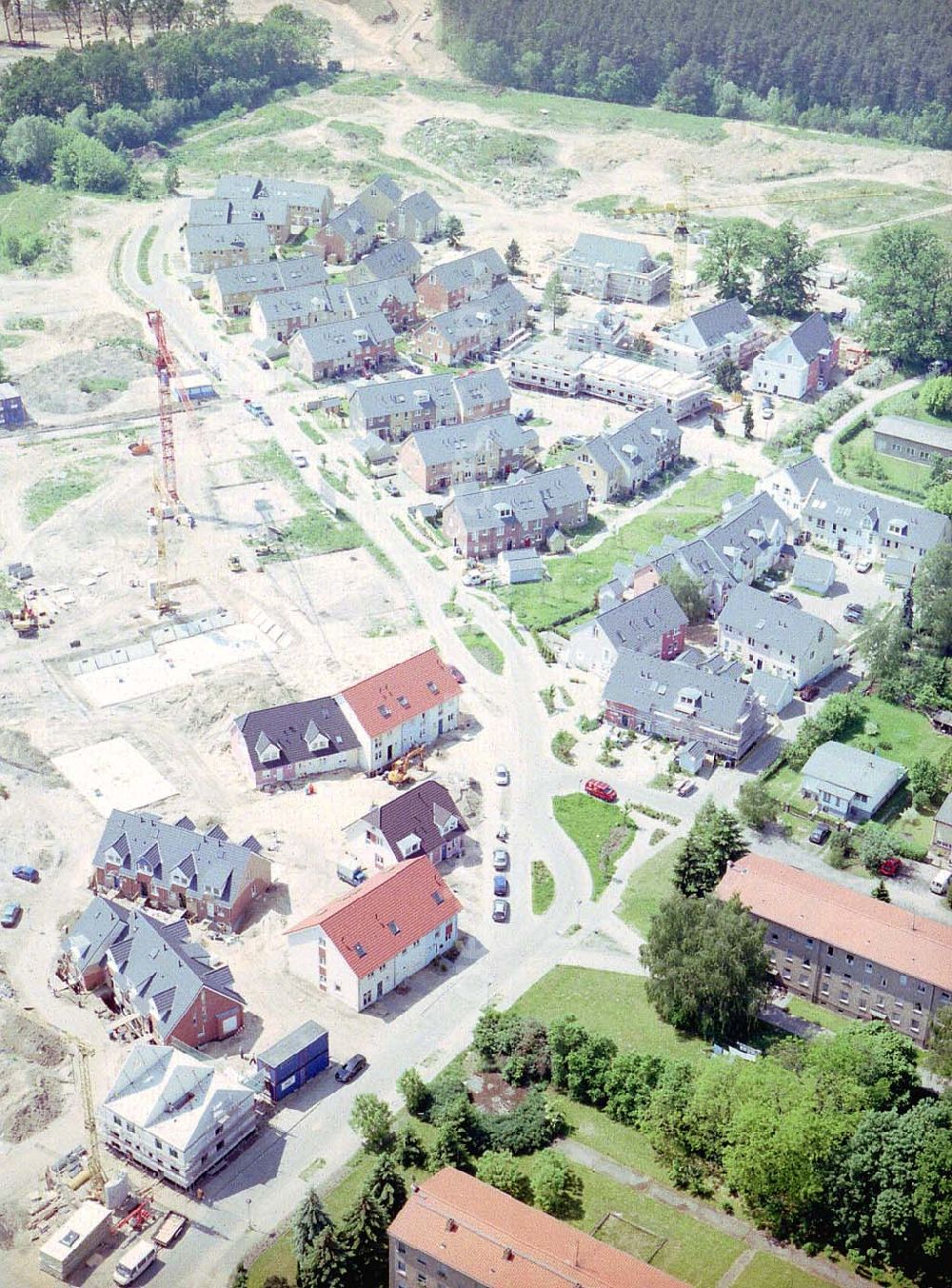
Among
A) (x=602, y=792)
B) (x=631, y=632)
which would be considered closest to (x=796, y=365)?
(x=631, y=632)

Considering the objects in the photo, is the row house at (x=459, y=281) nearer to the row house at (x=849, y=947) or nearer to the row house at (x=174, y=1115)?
the row house at (x=849, y=947)

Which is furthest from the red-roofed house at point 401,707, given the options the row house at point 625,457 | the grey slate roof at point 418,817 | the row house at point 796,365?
the row house at point 796,365

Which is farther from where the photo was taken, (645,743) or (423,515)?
(423,515)

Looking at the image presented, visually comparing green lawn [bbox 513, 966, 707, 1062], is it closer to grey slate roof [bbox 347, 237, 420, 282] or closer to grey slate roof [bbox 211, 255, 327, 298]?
grey slate roof [bbox 211, 255, 327, 298]

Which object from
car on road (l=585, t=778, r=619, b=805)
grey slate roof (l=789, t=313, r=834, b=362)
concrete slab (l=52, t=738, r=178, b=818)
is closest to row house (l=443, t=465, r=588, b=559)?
car on road (l=585, t=778, r=619, b=805)

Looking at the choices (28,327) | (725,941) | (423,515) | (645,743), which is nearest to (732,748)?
(645,743)

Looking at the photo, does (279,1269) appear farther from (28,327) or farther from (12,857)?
(28,327)
